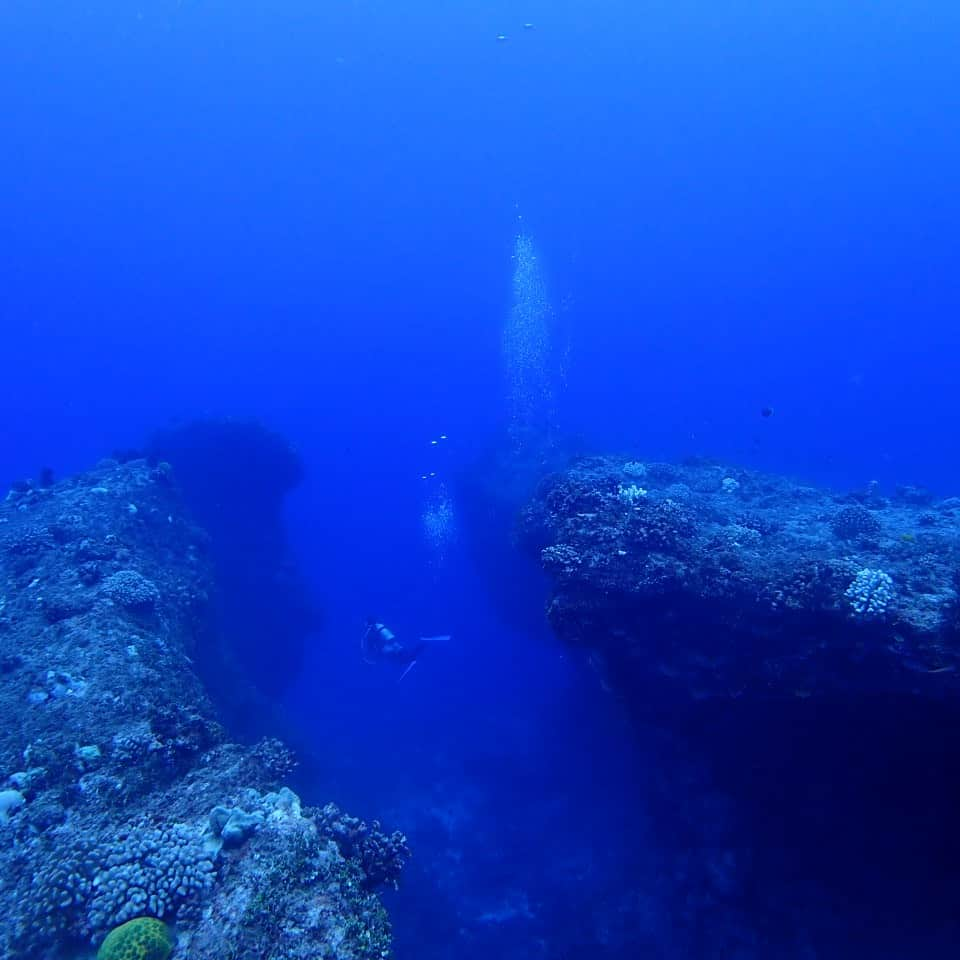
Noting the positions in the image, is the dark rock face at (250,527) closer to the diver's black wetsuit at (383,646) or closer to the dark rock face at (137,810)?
the diver's black wetsuit at (383,646)

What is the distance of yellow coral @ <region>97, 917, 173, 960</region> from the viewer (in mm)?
5855

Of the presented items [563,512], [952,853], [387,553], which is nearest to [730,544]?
[563,512]

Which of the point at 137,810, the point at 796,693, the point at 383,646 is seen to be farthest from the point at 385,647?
the point at 796,693

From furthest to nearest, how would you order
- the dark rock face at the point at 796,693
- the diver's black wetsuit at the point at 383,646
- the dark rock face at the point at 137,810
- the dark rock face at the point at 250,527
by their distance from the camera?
1. the dark rock face at the point at 250,527
2. the diver's black wetsuit at the point at 383,646
3. the dark rock face at the point at 796,693
4. the dark rock face at the point at 137,810

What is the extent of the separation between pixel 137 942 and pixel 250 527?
77.2 feet

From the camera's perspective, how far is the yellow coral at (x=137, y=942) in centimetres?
586

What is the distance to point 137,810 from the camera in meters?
8.15

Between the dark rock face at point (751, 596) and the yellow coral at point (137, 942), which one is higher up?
the dark rock face at point (751, 596)

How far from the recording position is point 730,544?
1304cm

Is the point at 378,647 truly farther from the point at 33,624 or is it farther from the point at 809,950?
the point at 809,950

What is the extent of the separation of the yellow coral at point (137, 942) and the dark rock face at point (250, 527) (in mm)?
18630

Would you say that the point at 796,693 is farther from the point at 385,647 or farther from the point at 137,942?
the point at 385,647

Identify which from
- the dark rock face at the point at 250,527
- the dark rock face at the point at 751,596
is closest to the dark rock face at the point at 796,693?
the dark rock face at the point at 751,596

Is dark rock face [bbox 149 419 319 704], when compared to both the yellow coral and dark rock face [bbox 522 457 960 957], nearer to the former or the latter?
dark rock face [bbox 522 457 960 957]
